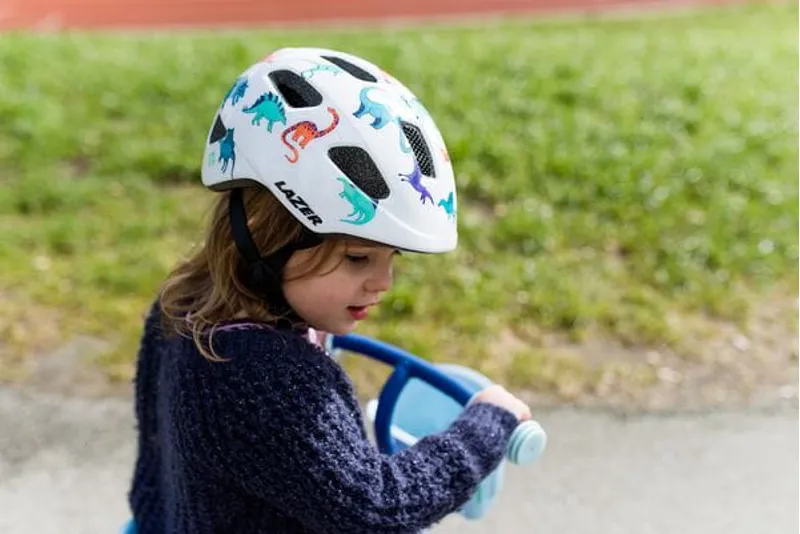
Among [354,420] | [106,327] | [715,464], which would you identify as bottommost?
[354,420]

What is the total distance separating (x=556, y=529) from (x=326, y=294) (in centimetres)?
172

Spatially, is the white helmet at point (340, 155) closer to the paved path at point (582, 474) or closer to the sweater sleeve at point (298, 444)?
the sweater sleeve at point (298, 444)

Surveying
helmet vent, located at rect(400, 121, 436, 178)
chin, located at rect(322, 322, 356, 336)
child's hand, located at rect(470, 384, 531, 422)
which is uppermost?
helmet vent, located at rect(400, 121, 436, 178)

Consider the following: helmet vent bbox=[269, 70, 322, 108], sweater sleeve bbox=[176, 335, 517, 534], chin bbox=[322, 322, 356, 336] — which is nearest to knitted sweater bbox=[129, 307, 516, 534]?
sweater sleeve bbox=[176, 335, 517, 534]

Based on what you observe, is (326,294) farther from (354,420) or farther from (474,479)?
(474,479)

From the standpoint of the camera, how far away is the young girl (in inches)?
71.6

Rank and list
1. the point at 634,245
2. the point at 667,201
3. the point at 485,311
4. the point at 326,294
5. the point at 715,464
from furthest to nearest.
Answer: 1. the point at 667,201
2. the point at 634,245
3. the point at 485,311
4. the point at 715,464
5. the point at 326,294

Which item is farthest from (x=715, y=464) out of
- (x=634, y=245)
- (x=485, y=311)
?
(x=634, y=245)

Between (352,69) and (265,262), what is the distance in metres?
0.46

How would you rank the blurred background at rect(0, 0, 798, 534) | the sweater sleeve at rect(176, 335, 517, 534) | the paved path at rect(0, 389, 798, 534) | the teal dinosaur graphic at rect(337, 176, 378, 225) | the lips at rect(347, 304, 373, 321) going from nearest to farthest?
the sweater sleeve at rect(176, 335, 517, 534), the teal dinosaur graphic at rect(337, 176, 378, 225), the lips at rect(347, 304, 373, 321), the paved path at rect(0, 389, 798, 534), the blurred background at rect(0, 0, 798, 534)

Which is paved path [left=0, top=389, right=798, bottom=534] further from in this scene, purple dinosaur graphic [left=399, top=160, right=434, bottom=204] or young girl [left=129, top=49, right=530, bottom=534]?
purple dinosaur graphic [left=399, top=160, right=434, bottom=204]

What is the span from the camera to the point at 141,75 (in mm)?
7023

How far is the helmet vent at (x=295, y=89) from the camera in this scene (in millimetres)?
1991

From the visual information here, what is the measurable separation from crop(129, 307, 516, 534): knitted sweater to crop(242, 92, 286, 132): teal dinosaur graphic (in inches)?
16.4
